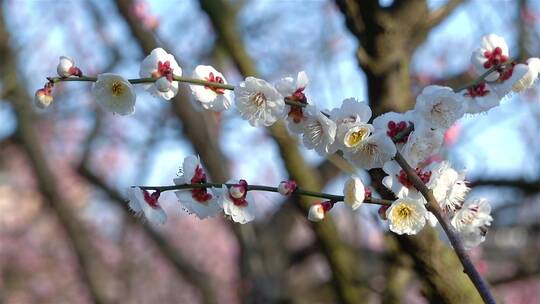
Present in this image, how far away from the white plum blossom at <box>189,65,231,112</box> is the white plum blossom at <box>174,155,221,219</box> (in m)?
0.09

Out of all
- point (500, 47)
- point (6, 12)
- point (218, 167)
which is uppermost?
point (6, 12)

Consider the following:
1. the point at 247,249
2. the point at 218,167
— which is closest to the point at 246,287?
the point at 247,249

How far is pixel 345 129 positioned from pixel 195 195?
0.27 meters

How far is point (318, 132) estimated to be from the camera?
3.85 ft

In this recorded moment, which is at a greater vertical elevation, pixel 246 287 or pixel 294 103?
pixel 246 287

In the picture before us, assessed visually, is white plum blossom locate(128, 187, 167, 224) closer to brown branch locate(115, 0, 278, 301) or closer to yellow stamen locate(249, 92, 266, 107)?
yellow stamen locate(249, 92, 266, 107)

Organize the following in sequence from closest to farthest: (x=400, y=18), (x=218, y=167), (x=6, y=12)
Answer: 1. (x=400, y=18)
2. (x=218, y=167)
3. (x=6, y=12)

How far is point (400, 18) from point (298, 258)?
308cm

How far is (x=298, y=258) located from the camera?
15.7 ft

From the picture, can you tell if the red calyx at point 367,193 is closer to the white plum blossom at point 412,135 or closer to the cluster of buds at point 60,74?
the white plum blossom at point 412,135

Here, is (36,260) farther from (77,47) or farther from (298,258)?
(298,258)

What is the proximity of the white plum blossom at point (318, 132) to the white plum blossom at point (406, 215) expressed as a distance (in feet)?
0.43

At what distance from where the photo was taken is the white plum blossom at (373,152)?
3.68 ft

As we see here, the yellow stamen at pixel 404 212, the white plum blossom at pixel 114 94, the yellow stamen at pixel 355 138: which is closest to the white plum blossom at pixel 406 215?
the yellow stamen at pixel 404 212
